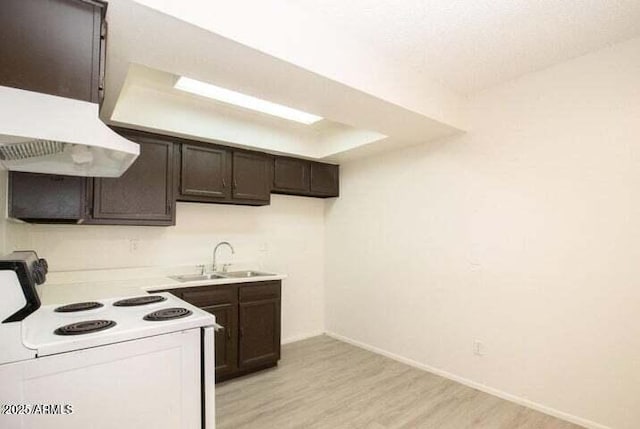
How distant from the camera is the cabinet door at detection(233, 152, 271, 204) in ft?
11.3

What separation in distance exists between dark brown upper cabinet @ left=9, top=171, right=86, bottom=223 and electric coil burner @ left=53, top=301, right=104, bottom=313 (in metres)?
0.80

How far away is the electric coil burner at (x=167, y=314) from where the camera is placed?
155 centimetres

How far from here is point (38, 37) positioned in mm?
1385

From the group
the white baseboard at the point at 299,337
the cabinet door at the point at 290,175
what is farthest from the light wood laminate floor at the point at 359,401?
the cabinet door at the point at 290,175

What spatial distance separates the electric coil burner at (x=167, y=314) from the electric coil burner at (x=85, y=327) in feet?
0.51

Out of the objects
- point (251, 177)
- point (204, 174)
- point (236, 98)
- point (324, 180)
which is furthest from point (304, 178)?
point (236, 98)

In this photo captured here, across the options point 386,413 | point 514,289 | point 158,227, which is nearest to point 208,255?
point 158,227

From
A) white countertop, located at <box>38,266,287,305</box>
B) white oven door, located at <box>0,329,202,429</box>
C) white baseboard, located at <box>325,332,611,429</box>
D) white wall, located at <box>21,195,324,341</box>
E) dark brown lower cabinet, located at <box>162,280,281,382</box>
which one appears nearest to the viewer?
white oven door, located at <box>0,329,202,429</box>

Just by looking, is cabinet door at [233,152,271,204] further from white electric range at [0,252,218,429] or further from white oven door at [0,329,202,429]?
white oven door at [0,329,202,429]

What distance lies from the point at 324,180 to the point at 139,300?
108 inches

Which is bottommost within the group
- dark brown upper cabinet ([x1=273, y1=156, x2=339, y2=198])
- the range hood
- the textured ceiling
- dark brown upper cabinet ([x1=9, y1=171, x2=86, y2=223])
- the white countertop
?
the white countertop

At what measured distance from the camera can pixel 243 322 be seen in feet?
10.4

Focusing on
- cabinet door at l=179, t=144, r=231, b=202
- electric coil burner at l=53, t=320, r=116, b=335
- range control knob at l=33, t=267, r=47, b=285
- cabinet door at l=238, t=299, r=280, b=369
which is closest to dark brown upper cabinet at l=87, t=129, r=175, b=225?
cabinet door at l=179, t=144, r=231, b=202

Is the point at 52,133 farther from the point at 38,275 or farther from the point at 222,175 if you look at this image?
the point at 222,175
